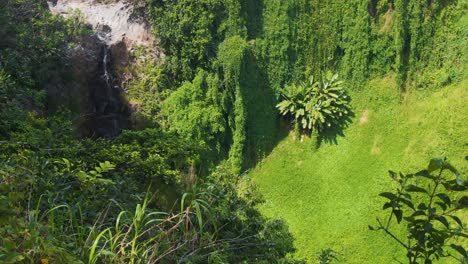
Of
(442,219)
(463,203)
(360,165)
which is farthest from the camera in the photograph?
(360,165)

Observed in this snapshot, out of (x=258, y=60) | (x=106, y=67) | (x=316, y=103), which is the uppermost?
(x=258, y=60)

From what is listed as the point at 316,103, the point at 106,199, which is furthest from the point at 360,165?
the point at 106,199

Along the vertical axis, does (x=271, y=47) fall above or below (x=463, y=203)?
above

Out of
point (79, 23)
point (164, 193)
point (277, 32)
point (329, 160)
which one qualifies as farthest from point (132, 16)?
point (164, 193)

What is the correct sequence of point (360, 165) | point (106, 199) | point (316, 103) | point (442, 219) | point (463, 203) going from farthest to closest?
point (316, 103) < point (360, 165) < point (106, 199) < point (463, 203) < point (442, 219)

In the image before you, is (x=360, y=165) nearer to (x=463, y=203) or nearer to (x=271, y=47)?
(x=271, y=47)

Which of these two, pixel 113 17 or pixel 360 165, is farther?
pixel 113 17

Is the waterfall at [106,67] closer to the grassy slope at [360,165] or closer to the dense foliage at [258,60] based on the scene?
the dense foliage at [258,60]
